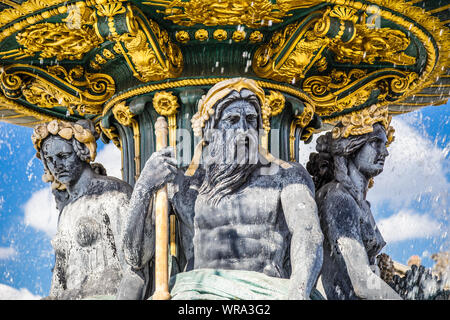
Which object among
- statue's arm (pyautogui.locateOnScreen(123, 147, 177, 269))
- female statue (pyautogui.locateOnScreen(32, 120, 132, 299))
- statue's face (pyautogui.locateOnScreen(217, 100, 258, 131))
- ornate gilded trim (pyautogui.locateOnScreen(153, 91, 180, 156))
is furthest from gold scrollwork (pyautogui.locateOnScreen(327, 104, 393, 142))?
female statue (pyautogui.locateOnScreen(32, 120, 132, 299))

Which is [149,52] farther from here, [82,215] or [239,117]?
[82,215]

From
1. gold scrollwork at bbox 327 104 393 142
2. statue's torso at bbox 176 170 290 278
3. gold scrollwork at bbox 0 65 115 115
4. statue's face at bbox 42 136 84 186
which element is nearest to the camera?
statue's torso at bbox 176 170 290 278

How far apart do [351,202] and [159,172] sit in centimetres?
236

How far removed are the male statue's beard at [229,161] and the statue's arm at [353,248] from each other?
3.87 ft

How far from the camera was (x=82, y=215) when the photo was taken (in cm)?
1175

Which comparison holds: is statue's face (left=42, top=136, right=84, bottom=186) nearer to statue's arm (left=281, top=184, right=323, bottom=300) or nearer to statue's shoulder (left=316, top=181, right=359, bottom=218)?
statue's arm (left=281, top=184, right=323, bottom=300)

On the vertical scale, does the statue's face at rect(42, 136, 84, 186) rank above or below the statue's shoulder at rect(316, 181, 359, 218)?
above

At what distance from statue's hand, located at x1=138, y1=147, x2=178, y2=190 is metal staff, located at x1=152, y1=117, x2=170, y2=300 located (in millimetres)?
94

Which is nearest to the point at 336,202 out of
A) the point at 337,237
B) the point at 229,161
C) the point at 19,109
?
Answer: the point at 337,237

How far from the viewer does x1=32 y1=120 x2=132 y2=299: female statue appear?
11477 mm

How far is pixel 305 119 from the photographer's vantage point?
12820 mm

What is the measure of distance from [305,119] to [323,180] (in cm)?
81

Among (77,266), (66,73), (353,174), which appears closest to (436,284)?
(353,174)
